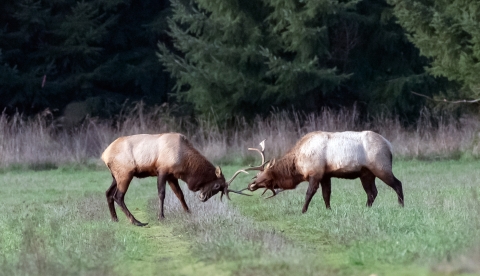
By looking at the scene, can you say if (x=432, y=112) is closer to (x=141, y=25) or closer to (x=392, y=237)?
(x=141, y=25)

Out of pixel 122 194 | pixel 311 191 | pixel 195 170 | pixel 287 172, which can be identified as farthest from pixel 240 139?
pixel 122 194

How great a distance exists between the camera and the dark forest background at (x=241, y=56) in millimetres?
26906

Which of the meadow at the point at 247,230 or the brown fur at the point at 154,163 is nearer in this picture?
the meadow at the point at 247,230

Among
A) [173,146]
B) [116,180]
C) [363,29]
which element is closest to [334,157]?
[173,146]

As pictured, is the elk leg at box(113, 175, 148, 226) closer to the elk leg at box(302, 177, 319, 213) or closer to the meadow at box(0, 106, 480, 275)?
the meadow at box(0, 106, 480, 275)

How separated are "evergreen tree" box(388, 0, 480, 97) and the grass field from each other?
752 centimetres

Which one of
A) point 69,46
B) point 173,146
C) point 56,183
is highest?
point 69,46

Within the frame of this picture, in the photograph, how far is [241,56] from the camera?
2800 cm

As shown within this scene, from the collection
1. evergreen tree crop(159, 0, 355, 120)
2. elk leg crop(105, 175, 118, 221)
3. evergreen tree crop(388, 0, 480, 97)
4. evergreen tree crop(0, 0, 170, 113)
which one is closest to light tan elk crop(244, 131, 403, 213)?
elk leg crop(105, 175, 118, 221)

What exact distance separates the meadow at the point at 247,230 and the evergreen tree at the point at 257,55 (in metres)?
→ 7.73

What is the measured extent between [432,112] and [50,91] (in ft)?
46.5

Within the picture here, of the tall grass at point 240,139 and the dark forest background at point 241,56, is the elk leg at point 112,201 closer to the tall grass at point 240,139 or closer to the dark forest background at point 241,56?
the tall grass at point 240,139

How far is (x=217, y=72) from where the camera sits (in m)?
28.2

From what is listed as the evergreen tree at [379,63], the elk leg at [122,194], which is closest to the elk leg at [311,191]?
the elk leg at [122,194]
